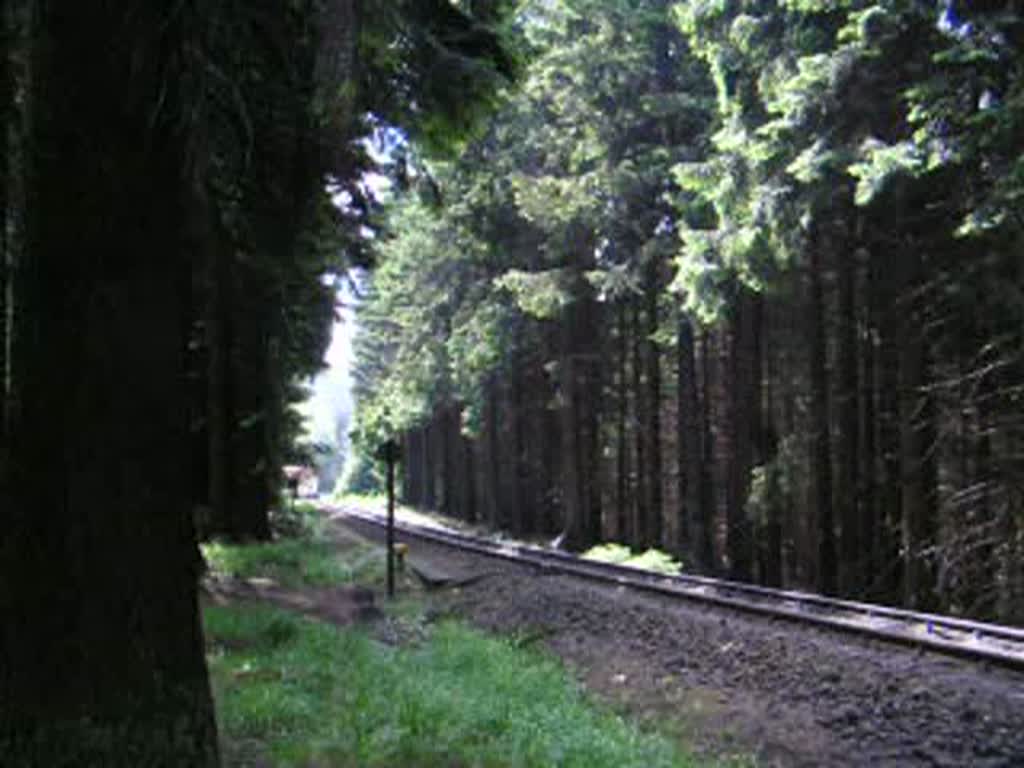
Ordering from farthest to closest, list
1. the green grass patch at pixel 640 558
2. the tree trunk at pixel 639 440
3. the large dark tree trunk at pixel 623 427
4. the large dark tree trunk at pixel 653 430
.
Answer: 1. the large dark tree trunk at pixel 623 427
2. the tree trunk at pixel 639 440
3. the large dark tree trunk at pixel 653 430
4. the green grass patch at pixel 640 558

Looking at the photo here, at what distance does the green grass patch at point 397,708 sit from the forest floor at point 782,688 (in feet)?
2.20

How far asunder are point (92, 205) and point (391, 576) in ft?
38.6

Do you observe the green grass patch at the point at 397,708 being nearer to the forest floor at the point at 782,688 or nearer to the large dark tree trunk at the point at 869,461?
the forest floor at the point at 782,688

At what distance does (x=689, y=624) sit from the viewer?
10.8 meters

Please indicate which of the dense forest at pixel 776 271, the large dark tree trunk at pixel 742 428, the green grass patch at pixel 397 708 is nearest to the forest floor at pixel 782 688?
the green grass patch at pixel 397 708

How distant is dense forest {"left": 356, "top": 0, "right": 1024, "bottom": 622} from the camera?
11781 millimetres

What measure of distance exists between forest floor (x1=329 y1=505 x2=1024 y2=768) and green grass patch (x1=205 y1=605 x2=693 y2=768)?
67 centimetres

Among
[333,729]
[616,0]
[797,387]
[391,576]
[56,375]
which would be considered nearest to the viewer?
[56,375]

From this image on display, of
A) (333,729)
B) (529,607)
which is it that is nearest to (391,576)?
(529,607)

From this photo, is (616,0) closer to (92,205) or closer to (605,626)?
(605,626)

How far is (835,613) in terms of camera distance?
1120cm

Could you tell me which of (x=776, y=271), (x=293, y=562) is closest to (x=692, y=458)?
(x=776, y=271)

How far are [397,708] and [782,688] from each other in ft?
11.7

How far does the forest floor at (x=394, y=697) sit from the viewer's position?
6082 millimetres
